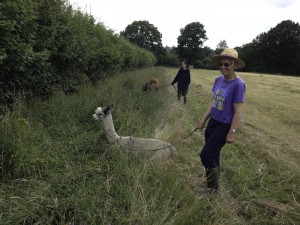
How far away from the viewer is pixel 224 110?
4.20 metres

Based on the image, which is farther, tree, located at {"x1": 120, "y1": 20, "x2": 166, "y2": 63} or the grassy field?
tree, located at {"x1": 120, "y1": 20, "x2": 166, "y2": 63}

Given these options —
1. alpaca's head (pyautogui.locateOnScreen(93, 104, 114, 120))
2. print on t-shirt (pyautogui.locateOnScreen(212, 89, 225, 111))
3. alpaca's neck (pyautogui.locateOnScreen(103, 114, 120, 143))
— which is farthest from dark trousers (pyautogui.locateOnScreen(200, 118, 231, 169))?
alpaca's head (pyautogui.locateOnScreen(93, 104, 114, 120))

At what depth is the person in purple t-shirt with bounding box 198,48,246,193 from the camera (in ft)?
13.3

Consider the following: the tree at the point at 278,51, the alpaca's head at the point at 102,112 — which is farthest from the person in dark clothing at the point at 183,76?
the tree at the point at 278,51

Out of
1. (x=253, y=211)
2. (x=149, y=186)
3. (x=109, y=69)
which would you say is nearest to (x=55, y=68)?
(x=149, y=186)

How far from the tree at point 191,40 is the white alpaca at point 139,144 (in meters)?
90.7

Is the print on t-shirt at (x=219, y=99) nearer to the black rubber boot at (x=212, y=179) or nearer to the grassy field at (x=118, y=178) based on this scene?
the black rubber boot at (x=212, y=179)

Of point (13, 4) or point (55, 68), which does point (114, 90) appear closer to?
point (55, 68)

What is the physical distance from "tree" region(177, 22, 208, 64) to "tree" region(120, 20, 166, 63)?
14.5 meters

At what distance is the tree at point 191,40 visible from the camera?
311 ft

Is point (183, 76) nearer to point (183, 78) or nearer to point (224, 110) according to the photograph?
point (183, 78)

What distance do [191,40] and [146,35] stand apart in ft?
74.9

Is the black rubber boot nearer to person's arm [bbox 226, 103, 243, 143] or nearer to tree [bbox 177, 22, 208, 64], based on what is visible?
person's arm [bbox 226, 103, 243, 143]

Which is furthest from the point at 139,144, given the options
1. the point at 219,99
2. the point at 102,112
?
the point at 219,99
